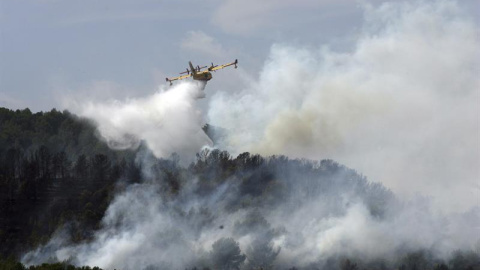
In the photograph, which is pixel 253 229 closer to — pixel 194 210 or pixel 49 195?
pixel 194 210

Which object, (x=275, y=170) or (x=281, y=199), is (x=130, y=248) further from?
(x=275, y=170)

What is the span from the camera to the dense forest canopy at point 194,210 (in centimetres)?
14175

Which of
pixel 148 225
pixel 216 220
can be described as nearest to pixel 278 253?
pixel 216 220

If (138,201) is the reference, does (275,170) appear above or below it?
above

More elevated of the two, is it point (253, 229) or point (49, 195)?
point (49, 195)

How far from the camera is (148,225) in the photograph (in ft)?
482

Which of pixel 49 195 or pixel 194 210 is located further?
pixel 49 195

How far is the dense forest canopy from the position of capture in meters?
142

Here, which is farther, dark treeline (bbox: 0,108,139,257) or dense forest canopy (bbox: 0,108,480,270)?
dark treeline (bbox: 0,108,139,257)

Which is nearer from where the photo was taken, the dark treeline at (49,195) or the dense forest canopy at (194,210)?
the dense forest canopy at (194,210)

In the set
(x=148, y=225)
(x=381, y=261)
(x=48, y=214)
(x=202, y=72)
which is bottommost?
(x=381, y=261)

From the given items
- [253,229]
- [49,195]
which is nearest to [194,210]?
[253,229]

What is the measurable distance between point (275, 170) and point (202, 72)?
153 feet

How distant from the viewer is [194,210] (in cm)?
15550
